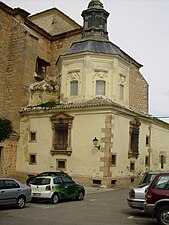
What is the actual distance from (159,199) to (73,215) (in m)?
3.46

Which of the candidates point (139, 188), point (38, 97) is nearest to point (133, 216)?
point (139, 188)

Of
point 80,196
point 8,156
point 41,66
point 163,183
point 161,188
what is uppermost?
point 41,66

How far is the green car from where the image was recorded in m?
16.1

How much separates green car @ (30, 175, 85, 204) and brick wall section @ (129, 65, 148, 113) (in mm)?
20089

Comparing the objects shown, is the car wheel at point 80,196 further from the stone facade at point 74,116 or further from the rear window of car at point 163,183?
the rear window of car at point 163,183

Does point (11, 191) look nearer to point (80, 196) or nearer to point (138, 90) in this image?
point (80, 196)

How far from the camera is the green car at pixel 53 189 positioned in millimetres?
16094

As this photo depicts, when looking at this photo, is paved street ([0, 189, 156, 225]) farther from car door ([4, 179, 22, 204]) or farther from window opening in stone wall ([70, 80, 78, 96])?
window opening in stone wall ([70, 80, 78, 96])

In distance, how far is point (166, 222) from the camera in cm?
1042

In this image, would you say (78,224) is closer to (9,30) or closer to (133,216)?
(133,216)

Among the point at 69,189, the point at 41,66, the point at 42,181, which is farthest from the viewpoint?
the point at 41,66

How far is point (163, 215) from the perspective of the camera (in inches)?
412

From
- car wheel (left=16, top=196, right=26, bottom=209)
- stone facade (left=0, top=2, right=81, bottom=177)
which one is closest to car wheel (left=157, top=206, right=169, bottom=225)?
car wheel (left=16, top=196, right=26, bottom=209)

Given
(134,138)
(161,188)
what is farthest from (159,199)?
(134,138)
